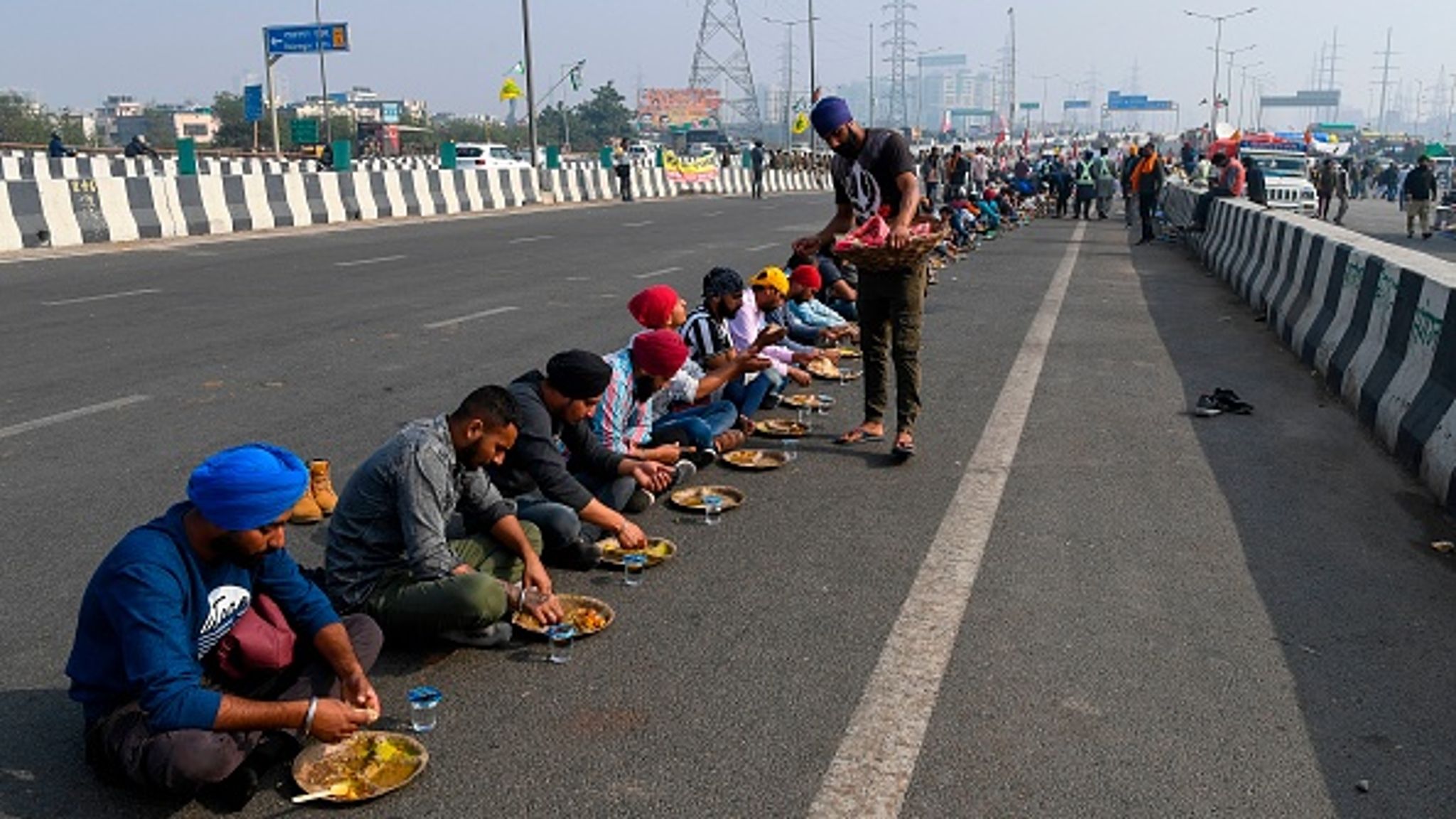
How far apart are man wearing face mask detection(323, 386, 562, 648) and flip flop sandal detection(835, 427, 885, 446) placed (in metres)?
3.03

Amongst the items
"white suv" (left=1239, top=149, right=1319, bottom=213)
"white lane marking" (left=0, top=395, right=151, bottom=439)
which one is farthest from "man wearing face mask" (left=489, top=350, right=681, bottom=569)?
"white suv" (left=1239, top=149, right=1319, bottom=213)

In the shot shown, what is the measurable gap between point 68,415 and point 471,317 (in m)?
4.76

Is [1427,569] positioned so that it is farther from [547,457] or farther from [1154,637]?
[547,457]

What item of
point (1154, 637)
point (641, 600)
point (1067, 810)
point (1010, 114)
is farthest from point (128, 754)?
point (1010, 114)

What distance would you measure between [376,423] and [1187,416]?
4.99 m

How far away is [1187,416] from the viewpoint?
309 inches

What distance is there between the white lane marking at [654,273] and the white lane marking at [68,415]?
27.3 feet

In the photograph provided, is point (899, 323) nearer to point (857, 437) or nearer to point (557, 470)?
point (857, 437)

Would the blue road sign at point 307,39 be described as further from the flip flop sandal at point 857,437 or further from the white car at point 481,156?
the flip flop sandal at point 857,437

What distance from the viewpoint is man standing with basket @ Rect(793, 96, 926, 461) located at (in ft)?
21.5

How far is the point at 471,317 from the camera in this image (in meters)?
11.9

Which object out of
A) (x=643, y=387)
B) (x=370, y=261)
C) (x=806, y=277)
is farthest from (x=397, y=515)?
(x=370, y=261)

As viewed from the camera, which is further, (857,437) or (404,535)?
(857,437)

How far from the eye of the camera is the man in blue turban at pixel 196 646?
3006mm
